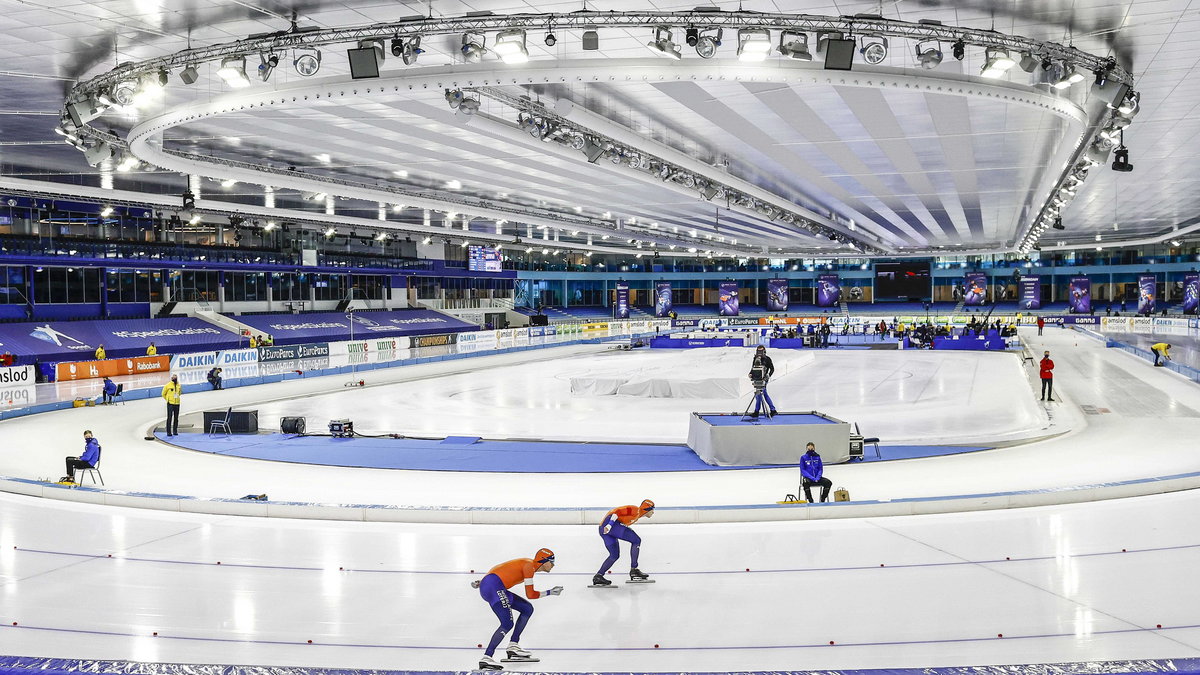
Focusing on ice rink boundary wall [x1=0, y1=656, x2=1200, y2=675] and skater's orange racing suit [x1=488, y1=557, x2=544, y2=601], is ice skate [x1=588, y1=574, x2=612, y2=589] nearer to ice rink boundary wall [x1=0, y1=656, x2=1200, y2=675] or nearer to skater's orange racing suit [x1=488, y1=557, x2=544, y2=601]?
skater's orange racing suit [x1=488, y1=557, x2=544, y2=601]

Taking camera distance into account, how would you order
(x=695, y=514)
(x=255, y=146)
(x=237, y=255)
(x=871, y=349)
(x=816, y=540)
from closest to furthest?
(x=816, y=540)
(x=695, y=514)
(x=255, y=146)
(x=871, y=349)
(x=237, y=255)

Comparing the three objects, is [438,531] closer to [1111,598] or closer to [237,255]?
[1111,598]

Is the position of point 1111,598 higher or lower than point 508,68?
lower

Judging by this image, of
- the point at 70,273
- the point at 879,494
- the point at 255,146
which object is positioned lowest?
the point at 879,494

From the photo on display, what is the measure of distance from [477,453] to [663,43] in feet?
23.6

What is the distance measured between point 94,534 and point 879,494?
9148 mm

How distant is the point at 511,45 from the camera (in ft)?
33.6

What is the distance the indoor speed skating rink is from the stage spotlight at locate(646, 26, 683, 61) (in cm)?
548

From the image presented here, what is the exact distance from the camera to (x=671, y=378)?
21.5 metres

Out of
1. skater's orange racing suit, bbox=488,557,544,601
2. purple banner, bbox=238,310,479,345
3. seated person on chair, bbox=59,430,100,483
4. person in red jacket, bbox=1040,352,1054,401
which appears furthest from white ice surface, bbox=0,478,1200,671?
purple banner, bbox=238,310,479,345

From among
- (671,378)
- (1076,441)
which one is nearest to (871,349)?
(671,378)

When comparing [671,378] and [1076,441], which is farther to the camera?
[671,378]

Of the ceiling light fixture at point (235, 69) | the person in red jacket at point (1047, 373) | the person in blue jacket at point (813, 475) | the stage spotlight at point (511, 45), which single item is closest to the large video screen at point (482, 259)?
the person in red jacket at point (1047, 373)

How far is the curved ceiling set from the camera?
10586 millimetres
